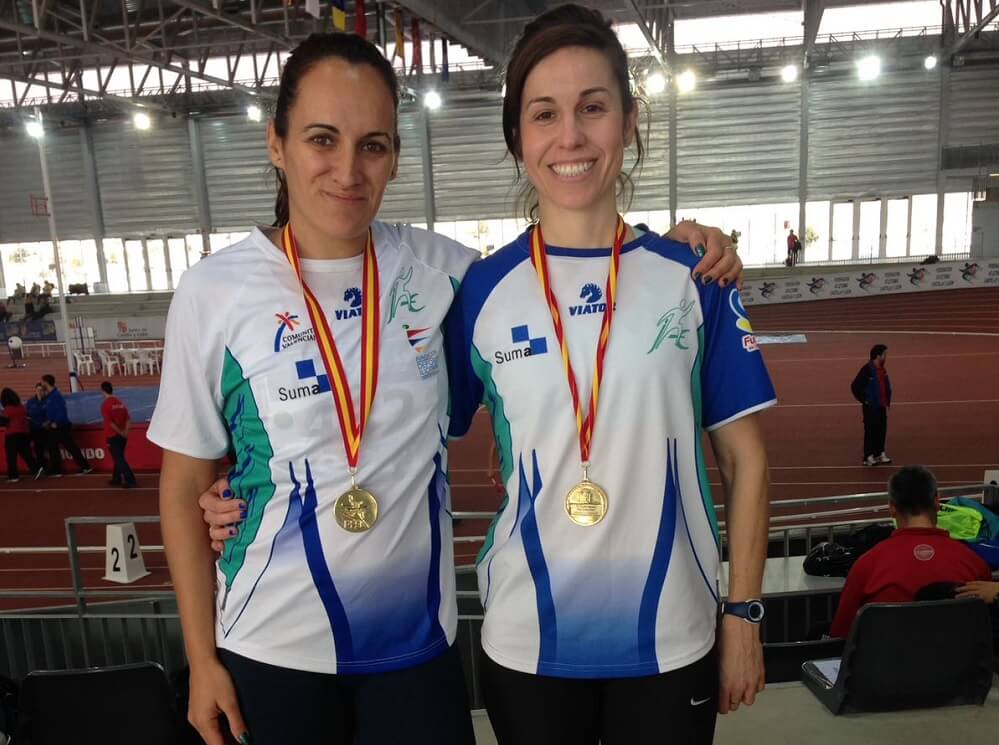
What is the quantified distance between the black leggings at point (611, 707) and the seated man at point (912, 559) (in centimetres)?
205

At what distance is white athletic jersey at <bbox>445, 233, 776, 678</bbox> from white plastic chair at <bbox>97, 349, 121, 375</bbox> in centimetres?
2036

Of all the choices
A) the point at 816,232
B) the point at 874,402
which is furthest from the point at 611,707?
the point at 816,232

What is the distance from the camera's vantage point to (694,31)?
24797mm

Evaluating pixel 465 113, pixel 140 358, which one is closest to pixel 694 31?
pixel 465 113

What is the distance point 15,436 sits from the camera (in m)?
10.9

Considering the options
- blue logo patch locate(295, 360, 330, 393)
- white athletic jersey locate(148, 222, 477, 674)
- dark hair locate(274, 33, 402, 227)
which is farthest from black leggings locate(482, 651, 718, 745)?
dark hair locate(274, 33, 402, 227)

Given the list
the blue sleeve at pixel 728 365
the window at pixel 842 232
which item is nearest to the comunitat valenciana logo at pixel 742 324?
the blue sleeve at pixel 728 365

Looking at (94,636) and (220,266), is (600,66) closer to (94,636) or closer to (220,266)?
(220,266)

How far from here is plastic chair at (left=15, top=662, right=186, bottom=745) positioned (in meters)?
2.62

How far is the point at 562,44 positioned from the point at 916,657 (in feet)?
8.48

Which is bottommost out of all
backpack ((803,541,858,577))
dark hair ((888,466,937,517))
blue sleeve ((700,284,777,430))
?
backpack ((803,541,858,577))

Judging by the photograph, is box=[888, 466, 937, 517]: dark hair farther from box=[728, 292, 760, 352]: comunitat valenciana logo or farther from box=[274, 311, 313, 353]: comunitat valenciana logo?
box=[274, 311, 313, 353]: comunitat valenciana logo

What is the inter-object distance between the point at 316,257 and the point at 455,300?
33cm

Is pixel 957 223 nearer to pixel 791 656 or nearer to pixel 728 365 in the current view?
pixel 791 656
